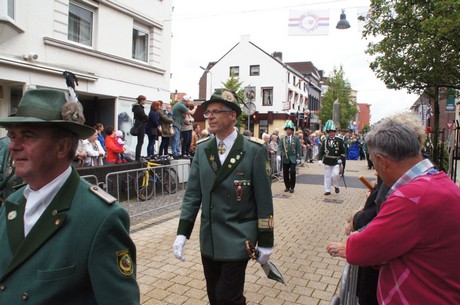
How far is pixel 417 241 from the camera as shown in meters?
1.77

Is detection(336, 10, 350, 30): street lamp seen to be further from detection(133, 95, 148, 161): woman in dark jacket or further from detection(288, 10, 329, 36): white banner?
detection(133, 95, 148, 161): woman in dark jacket

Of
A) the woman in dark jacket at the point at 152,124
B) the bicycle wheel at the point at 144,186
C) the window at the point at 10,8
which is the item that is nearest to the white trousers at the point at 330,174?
the woman in dark jacket at the point at 152,124

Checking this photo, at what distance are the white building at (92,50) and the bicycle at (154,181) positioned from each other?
556 centimetres

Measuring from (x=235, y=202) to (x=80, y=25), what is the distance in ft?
42.6

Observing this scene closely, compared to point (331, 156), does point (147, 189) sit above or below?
below

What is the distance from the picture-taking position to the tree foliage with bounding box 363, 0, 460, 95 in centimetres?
1041

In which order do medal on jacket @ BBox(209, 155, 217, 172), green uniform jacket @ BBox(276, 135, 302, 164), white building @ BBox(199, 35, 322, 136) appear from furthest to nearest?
white building @ BBox(199, 35, 322, 136)
green uniform jacket @ BBox(276, 135, 302, 164)
medal on jacket @ BBox(209, 155, 217, 172)

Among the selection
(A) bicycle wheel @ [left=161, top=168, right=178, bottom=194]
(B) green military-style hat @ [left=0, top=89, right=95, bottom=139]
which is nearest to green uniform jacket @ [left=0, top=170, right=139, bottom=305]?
(B) green military-style hat @ [left=0, top=89, right=95, bottom=139]

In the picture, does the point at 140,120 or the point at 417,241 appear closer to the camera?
the point at 417,241

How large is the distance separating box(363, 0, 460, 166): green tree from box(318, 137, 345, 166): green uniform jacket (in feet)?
10.7

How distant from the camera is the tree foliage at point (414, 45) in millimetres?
10406

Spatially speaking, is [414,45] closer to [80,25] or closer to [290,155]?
[290,155]

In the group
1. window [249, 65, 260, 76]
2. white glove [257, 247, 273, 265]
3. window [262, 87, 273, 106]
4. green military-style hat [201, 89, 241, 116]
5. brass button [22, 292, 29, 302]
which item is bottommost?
white glove [257, 247, 273, 265]

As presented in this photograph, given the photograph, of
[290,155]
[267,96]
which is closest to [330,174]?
[290,155]
